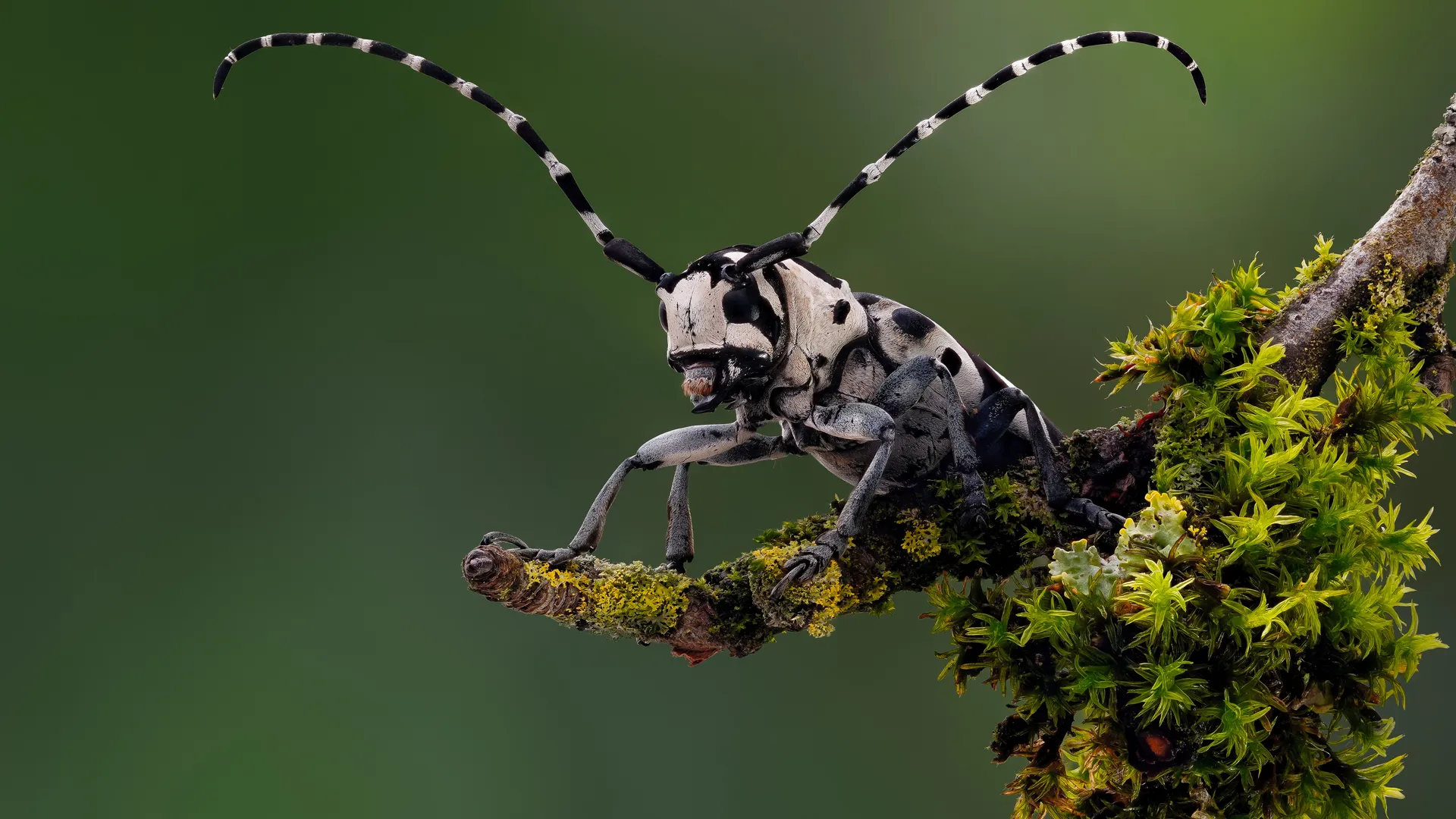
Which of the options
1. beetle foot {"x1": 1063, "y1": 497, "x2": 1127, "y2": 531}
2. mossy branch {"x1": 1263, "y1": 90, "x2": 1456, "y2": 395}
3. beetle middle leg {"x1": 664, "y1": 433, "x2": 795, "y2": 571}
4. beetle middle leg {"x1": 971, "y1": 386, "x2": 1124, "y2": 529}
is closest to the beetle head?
beetle middle leg {"x1": 664, "y1": 433, "x2": 795, "y2": 571}

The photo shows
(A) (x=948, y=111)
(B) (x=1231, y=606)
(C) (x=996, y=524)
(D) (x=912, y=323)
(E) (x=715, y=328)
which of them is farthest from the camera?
(D) (x=912, y=323)

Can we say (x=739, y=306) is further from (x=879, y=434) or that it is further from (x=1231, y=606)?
(x=1231, y=606)

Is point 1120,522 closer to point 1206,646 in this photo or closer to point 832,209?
point 1206,646

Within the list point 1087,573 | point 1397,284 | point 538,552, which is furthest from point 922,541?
point 1397,284

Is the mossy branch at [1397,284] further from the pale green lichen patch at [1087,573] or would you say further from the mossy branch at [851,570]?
the pale green lichen patch at [1087,573]

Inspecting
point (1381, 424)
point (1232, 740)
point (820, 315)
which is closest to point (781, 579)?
point (820, 315)

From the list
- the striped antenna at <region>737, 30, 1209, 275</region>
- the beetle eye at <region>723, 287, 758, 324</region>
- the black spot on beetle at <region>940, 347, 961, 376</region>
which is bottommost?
the black spot on beetle at <region>940, 347, 961, 376</region>

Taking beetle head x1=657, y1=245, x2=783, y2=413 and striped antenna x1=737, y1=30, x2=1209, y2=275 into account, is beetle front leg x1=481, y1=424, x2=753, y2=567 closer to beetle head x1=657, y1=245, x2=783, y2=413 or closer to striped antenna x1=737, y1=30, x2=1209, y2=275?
beetle head x1=657, y1=245, x2=783, y2=413
